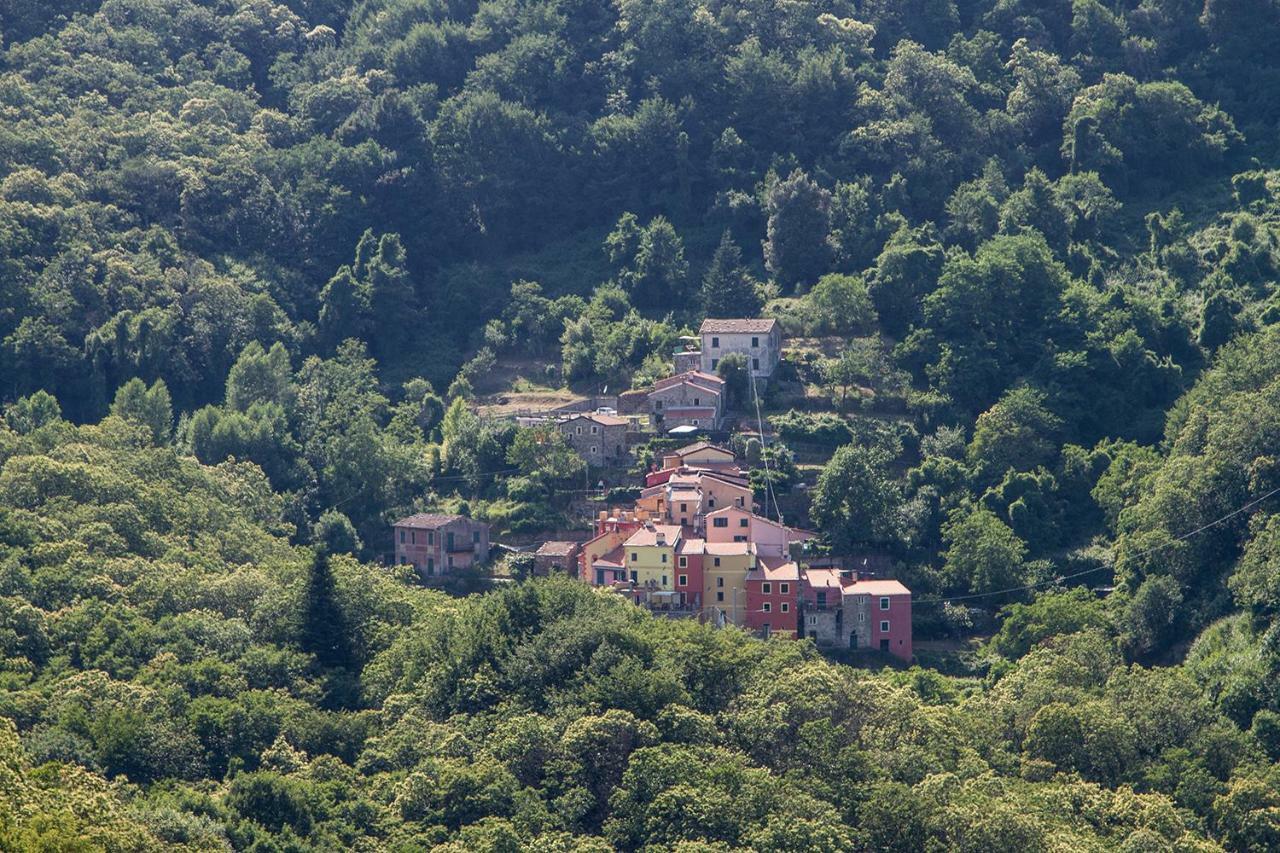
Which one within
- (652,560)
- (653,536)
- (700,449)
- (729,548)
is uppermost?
(700,449)

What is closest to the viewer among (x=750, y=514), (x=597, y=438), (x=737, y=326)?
(x=750, y=514)

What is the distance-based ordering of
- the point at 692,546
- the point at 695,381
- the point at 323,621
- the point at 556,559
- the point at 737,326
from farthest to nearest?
the point at 737,326 < the point at 695,381 < the point at 556,559 < the point at 692,546 < the point at 323,621

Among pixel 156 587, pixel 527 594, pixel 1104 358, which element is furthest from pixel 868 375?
pixel 156 587

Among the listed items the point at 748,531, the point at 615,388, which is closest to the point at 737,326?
the point at 615,388

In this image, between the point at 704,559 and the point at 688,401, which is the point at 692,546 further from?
the point at 688,401

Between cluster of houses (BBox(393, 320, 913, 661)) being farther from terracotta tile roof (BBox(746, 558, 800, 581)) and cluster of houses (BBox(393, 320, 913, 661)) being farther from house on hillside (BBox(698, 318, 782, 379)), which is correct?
house on hillside (BBox(698, 318, 782, 379))

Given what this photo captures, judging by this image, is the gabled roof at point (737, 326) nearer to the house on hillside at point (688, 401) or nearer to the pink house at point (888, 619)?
the house on hillside at point (688, 401)

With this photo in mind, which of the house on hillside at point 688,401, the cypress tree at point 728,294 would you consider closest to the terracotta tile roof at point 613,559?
the house on hillside at point 688,401
